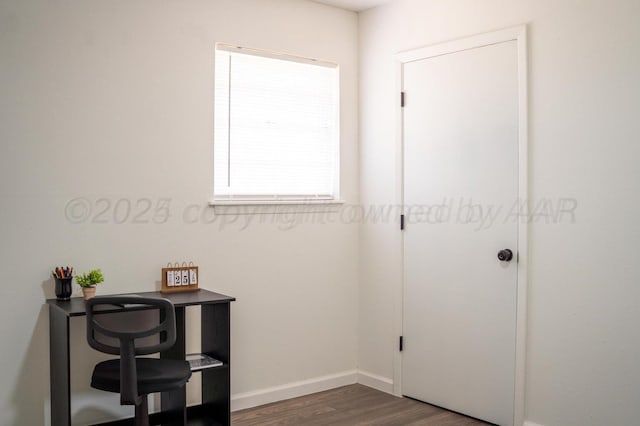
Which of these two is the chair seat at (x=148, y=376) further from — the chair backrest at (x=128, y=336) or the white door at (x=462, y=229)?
the white door at (x=462, y=229)

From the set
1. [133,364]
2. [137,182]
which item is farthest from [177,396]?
[137,182]

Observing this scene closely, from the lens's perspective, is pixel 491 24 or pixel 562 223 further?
pixel 491 24

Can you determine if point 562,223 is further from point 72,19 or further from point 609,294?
point 72,19

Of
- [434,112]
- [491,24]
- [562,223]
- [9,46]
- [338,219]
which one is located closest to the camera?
[9,46]

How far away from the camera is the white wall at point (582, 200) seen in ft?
9.80

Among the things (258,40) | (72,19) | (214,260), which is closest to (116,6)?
(72,19)

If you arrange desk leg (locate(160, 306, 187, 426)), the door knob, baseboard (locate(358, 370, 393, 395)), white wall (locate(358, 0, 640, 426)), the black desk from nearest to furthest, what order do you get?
1. the black desk
2. white wall (locate(358, 0, 640, 426))
3. desk leg (locate(160, 306, 187, 426))
4. the door knob
5. baseboard (locate(358, 370, 393, 395))

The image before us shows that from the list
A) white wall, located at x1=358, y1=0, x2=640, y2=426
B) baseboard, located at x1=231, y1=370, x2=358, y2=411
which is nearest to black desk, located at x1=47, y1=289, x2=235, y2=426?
baseboard, located at x1=231, y1=370, x2=358, y2=411

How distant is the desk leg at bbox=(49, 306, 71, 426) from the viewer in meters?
2.79

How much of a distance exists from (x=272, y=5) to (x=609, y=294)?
2601 mm

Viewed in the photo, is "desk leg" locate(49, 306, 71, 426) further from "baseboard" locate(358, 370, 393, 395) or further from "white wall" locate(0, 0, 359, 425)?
"baseboard" locate(358, 370, 393, 395)

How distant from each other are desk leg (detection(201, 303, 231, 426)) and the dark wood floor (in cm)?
29

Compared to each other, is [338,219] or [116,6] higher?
[116,6]

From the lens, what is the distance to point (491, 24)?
353cm
